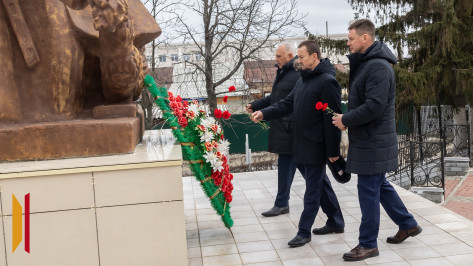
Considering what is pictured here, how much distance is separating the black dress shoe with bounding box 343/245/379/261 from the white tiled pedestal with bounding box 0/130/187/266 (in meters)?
1.18

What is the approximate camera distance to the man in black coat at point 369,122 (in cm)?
338

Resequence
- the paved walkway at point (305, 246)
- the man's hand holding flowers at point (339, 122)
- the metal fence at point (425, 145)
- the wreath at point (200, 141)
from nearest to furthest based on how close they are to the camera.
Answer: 1. the man's hand holding flowers at point (339, 122)
2. the paved walkway at point (305, 246)
3. the wreath at point (200, 141)
4. the metal fence at point (425, 145)

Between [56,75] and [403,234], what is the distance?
2903 mm

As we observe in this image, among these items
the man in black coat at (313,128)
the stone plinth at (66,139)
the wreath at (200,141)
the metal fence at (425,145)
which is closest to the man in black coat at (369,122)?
the man in black coat at (313,128)

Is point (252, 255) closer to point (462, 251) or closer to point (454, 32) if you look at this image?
point (462, 251)

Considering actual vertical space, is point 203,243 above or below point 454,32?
below

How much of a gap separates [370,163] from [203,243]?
1540 mm

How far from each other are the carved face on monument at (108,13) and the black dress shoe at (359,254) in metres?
2.30

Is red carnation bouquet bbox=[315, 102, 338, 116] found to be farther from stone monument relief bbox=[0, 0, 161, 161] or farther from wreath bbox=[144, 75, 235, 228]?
stone monument relief bbox=[0, 0, 161, 161]

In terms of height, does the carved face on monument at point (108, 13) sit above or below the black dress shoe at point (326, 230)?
above

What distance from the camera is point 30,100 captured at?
11.6ft

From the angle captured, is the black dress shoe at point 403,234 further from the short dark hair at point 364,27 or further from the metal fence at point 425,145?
the metal fence at point 425,145

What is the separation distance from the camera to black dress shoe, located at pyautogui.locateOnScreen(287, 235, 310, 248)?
3857 mm

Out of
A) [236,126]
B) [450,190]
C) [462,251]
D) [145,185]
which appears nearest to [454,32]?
[450,190]
